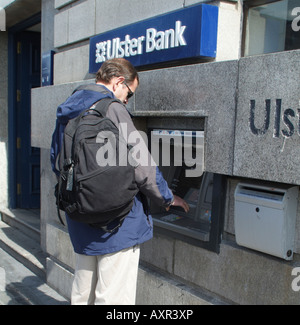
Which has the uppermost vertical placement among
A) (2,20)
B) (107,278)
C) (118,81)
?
(2,20)

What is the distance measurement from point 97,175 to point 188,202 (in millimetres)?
1381

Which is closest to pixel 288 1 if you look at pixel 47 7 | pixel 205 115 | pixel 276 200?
pixel 205 115

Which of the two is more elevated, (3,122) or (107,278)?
(3,122)

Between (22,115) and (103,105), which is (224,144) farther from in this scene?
(22,115)

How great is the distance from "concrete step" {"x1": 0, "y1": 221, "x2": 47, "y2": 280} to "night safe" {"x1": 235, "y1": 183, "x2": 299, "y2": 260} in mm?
3200

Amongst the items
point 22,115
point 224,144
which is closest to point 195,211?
point 224,144

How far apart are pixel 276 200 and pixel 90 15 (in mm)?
2890

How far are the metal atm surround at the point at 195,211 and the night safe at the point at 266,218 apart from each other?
0.20 meters

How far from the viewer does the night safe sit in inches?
91.0

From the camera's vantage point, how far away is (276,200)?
2.33 metres

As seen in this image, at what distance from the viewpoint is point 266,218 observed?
2.41 meters

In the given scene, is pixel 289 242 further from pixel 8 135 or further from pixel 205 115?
pixel 8 135

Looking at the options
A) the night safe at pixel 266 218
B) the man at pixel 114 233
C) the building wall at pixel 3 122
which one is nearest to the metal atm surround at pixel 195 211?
the night safe at pixel 266 218

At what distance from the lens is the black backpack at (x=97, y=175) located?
2.12 m
